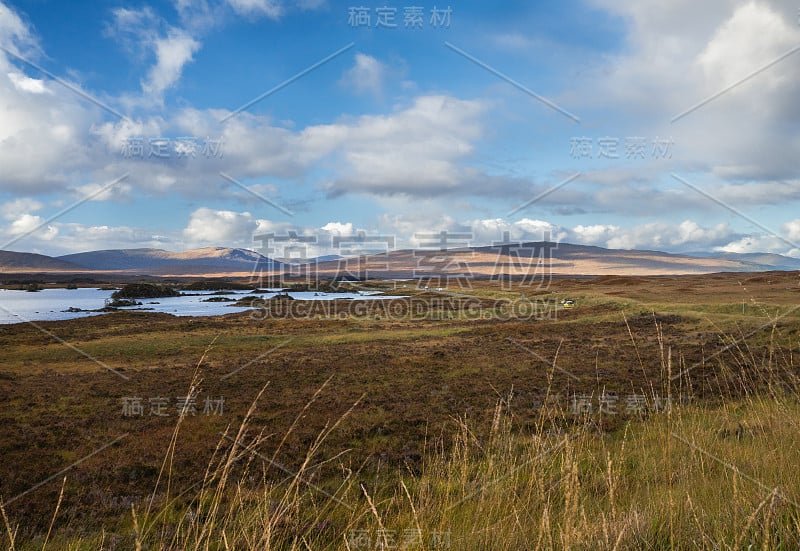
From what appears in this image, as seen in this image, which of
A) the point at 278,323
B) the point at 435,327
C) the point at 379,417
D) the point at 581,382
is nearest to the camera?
the point at 379,417

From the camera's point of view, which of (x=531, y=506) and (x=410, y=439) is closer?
(x=531, y=506)

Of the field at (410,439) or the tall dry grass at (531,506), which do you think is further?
the field at (410,439)

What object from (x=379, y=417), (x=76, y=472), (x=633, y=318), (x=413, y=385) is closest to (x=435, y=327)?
(x=633, y=318)

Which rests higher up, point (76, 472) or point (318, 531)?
point (318, 531)

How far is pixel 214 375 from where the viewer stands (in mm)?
18922

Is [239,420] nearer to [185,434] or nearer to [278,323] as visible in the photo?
[185,434]

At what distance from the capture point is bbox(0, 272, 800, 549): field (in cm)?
425

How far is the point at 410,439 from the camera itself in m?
10.4

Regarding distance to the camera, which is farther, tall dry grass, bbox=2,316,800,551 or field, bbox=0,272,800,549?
field, bbox=0,272,800,549

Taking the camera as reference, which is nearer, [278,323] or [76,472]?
[76,472]

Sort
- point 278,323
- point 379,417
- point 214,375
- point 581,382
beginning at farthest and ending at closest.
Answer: point 278,323, point 214,375, point 581,382, point 379,417

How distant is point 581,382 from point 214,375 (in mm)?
14733

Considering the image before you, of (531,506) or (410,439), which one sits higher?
(531,506)

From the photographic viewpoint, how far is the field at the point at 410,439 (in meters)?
4.25
